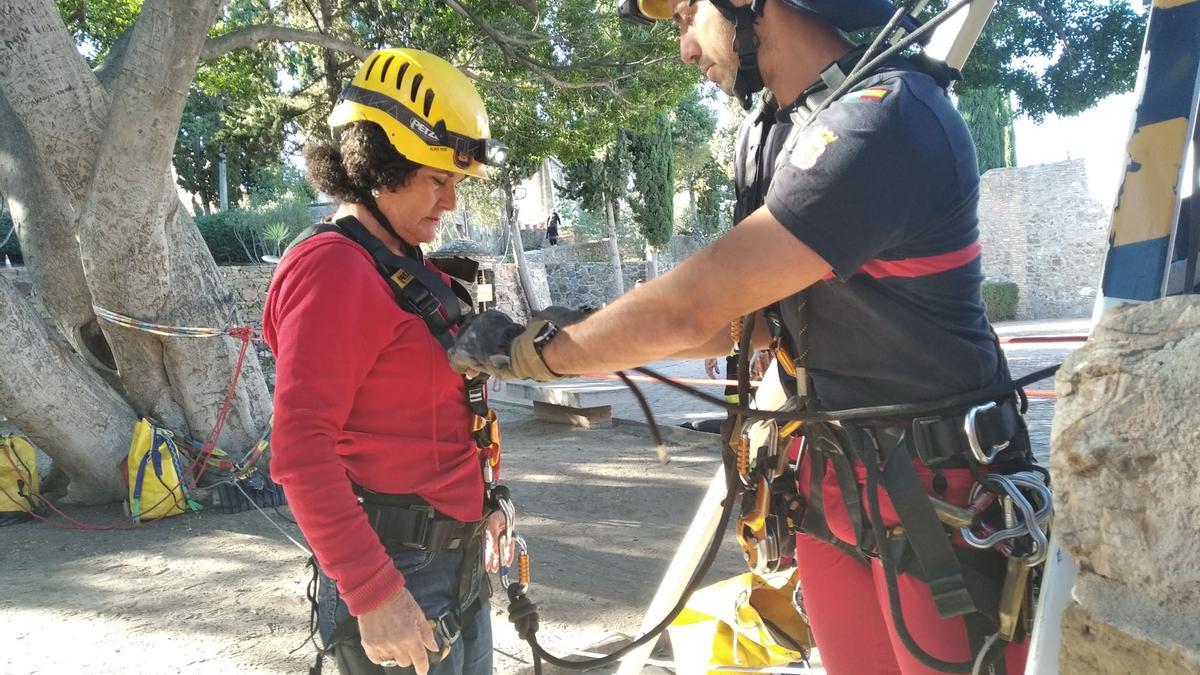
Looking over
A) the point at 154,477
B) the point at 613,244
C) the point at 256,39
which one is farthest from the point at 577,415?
the point at 613,244

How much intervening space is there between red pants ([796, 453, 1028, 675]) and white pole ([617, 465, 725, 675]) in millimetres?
429

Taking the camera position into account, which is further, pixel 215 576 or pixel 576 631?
pixel 215 576

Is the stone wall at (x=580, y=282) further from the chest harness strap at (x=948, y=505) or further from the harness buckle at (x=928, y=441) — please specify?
the harness buckle at (x=928, y=441)

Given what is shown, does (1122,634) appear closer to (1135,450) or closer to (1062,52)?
(1135,450)

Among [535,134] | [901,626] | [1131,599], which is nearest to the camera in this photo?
[1131,599]

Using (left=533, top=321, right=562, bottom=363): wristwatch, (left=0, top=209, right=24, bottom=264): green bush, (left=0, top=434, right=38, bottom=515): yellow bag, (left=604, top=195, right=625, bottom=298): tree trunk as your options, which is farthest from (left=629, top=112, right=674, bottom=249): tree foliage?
(left=533, top=321, right=562, bottom=363): wristwatch

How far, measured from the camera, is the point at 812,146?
1588 millimetres

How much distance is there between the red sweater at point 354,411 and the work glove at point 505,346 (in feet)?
0.65

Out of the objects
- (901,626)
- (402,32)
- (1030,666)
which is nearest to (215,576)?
(901,626)

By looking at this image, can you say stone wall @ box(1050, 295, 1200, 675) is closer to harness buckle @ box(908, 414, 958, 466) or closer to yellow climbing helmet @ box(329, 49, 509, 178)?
harness buckle @ box(908, 414, 958, 466)

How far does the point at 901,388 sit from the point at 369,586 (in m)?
1.27

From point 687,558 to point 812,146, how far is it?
1576mm

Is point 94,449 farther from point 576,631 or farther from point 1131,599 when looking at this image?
point 1131,599

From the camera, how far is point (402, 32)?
47.0 feet
